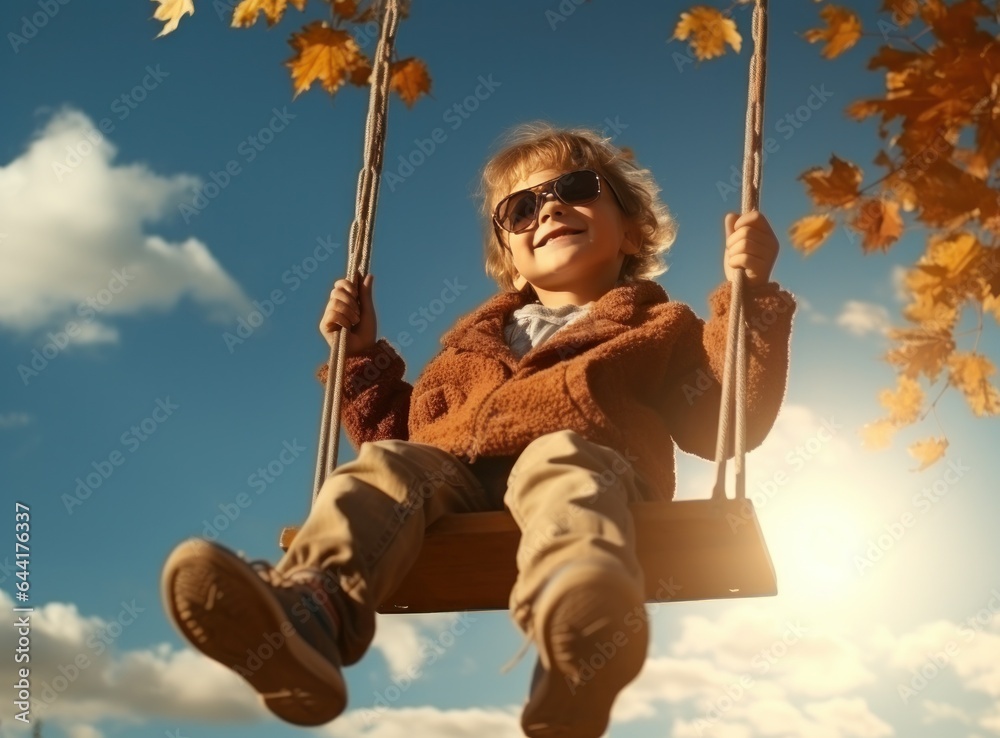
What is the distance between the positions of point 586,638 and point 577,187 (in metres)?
1.57

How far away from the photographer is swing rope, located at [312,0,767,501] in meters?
2.46

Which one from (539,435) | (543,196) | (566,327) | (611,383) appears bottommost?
(539,435)

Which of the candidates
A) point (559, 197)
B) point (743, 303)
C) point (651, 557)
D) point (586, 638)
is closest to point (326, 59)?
point (559, 197)

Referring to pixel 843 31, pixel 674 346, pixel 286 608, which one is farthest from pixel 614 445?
pixel 843 31

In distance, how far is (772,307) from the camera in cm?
274

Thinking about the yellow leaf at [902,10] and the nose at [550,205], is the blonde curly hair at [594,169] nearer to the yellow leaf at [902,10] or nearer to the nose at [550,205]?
the nose at [550,205]

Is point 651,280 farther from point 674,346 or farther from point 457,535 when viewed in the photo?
point 457,535

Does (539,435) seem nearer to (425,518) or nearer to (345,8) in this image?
(425,518)

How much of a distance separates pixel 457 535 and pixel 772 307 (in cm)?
88

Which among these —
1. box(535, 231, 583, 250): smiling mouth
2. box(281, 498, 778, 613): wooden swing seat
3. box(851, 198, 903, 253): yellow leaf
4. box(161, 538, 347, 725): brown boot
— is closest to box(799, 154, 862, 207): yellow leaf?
box(851, 198, 903, 253): yellow leaf

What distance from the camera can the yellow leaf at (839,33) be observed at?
3117 millimetres

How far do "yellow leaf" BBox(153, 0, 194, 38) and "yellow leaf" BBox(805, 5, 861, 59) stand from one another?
1.69m

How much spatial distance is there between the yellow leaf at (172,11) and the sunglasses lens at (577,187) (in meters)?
1.13

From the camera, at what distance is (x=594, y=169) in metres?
3.42
